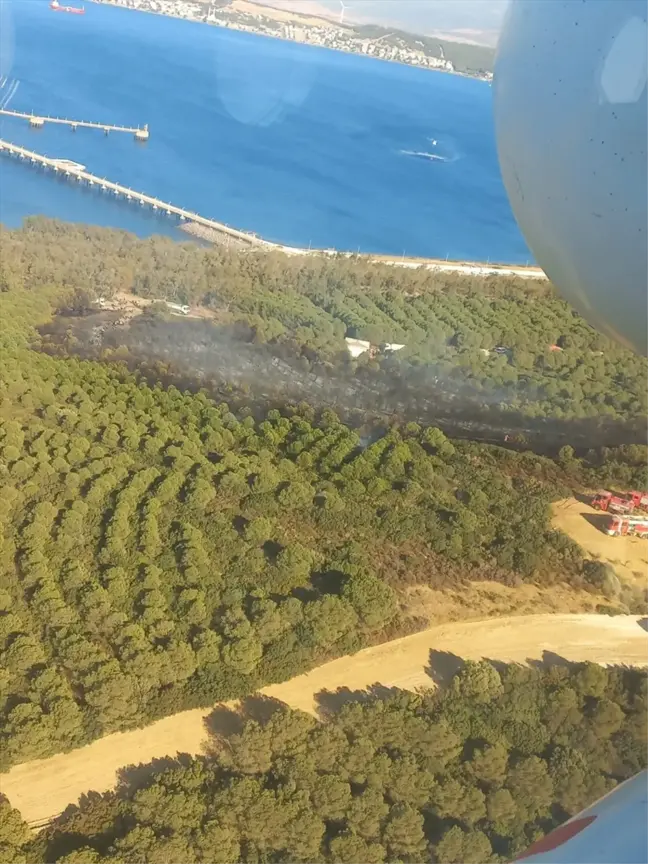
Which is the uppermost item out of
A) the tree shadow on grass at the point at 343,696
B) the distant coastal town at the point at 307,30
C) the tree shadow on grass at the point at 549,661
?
the distant coastal town at the point at 307,30

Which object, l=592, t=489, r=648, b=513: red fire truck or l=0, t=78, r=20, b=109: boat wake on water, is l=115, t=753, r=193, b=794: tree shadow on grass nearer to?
l=592, t=489, r=648, b=513: red fire truck

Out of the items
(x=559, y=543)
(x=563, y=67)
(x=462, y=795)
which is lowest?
(x=462, y=795)

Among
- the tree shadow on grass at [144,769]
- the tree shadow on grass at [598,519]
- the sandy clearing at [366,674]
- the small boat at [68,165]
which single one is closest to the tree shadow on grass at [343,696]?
the sandy clearing at [366,674]

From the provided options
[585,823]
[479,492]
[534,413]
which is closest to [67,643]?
[479,492]

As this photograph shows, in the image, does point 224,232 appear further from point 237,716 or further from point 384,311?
point 237,716

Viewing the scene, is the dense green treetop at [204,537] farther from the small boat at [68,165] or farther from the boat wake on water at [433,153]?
the boat wake on water at [433,153]

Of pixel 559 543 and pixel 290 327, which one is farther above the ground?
pixel 290 327

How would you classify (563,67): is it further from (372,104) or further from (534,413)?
(372,104)

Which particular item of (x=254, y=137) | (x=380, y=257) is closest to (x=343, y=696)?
(x=380, y=257)
